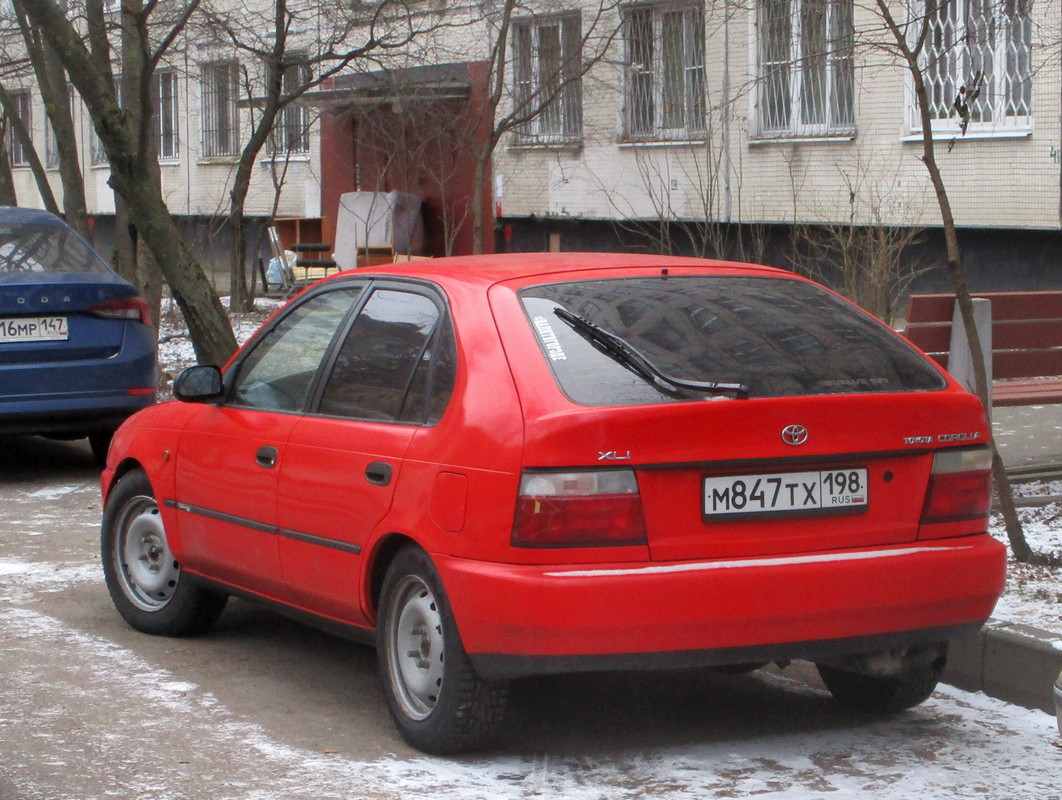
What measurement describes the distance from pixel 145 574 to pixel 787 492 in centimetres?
292

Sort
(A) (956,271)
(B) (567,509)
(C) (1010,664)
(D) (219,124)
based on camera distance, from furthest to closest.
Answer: (D) (219,124)
(A) (956,271)
(C) (1010,664)
(B) (567,509)

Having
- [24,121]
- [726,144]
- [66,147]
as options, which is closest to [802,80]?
[726,144]

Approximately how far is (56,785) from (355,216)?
20.5 metres

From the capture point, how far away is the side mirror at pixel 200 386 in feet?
18.8

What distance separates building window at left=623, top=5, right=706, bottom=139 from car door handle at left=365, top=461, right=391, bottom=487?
50.8ft

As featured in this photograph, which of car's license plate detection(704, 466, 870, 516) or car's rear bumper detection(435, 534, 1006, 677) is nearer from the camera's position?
car's rear bumper detection(435, 534, 1006, 677)

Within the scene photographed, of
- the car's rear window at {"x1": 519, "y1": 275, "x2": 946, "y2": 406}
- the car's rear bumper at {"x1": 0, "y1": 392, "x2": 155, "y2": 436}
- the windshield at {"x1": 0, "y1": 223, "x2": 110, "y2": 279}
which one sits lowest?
the car's rear bumper at {"x1": 0, "y1": 392, "x2": 155, "y2": 436}

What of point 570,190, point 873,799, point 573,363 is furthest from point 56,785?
point 570,190

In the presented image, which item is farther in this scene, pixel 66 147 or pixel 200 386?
pixel 66 147

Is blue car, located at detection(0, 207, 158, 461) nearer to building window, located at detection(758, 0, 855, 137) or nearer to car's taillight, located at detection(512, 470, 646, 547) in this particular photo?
car's taillight, located at detection(512, 470, 646, 547)

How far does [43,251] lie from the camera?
10.2m

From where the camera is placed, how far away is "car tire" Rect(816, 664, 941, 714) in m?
5.03

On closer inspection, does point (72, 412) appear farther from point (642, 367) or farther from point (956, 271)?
point (642, 367)

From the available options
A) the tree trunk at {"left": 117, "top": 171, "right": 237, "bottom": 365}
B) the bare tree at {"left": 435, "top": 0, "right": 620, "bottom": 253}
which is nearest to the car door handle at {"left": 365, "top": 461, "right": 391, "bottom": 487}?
the tree trunk at {"left": 117, "top": 171, "right": 237, "bottom": 365}
